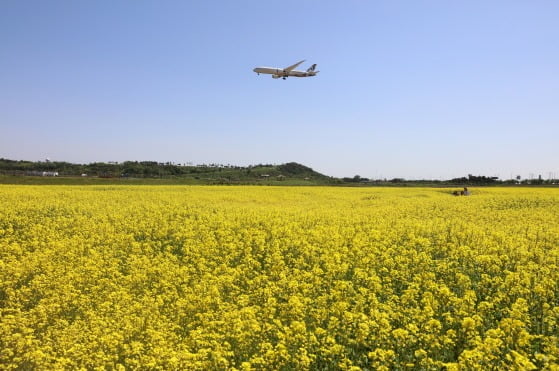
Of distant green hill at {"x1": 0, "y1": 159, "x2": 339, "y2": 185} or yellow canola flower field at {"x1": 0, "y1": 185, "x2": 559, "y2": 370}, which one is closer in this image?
yellow canola flower field at {"x1": 0, "y1": 185, "x2": 559, "y2": 370}

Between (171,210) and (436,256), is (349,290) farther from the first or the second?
(171,210)

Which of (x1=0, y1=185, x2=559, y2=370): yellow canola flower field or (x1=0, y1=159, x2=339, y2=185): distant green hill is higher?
(x1=0, y1=159, x2=339, y2=185): distant green hill

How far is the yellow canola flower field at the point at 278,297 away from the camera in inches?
213

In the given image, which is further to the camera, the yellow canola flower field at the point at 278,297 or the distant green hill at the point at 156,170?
the distant green hill at the point at 156,170

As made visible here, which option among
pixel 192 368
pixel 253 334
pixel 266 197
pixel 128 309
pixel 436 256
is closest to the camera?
pixel 192 368

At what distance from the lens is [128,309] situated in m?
7.30

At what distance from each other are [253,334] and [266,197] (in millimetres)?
27716

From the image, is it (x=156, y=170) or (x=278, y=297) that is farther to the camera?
(x=156, y=170)

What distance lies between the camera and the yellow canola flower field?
213 inches

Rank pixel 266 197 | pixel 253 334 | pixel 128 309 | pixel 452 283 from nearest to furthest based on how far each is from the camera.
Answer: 1. pixel 253 334
2. pixel 128 309
3. pixel 452 283
4. pixel 266 197

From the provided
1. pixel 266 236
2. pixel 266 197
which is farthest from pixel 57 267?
pixel 266 197

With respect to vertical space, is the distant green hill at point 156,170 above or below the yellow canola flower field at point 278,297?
above

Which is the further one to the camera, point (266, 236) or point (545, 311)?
point (266, 236)

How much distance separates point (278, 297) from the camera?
8180 mm
